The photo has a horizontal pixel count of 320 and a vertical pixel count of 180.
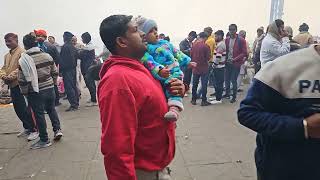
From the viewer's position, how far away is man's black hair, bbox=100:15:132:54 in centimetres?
194

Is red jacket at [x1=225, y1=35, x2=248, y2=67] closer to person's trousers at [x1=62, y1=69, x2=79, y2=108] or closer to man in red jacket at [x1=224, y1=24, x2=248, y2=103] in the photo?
man in red jacket at [x1=224, y1=24, x2=248, y2=103]

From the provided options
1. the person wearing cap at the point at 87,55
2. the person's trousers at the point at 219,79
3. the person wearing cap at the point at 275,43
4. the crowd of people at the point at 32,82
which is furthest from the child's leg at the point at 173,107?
the person wearing cap at the point at 87,55

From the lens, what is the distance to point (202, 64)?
8188 millimetres

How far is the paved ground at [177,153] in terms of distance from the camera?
14.0ft

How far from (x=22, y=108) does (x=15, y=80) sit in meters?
0.59

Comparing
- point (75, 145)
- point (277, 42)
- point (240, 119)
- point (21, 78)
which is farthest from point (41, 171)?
point (277, 42)

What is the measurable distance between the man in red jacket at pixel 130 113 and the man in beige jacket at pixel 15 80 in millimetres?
4201

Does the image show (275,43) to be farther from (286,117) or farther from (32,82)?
(286,117)

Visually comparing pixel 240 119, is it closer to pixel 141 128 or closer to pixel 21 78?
pixel 141 128

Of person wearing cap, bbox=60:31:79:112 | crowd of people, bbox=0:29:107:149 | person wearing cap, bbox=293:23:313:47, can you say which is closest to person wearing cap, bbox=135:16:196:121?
crowd of people, bbox=0:29:107:149

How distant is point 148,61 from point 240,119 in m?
1.34

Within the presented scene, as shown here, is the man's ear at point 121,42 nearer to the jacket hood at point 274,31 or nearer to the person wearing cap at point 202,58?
the jacket hood at point 274,31

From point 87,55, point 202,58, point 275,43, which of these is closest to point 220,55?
point 202,58

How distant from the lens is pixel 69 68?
823 cm
